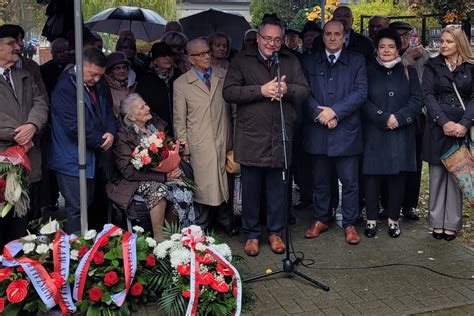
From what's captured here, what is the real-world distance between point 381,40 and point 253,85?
4.58ft

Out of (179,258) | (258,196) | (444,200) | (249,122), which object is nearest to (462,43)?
(444,200)

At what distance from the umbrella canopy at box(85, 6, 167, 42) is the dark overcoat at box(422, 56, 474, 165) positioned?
192 inches

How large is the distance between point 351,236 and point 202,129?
1.79m

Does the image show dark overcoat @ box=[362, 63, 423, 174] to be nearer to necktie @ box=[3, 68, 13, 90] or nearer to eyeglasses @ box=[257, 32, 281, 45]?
eyeglasses @ box=[257, 32, 281, 45]

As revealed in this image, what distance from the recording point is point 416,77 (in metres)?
5.55

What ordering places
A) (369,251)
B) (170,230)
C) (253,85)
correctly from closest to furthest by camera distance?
(170,230), (253,85), (369,251)

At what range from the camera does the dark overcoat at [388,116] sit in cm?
538

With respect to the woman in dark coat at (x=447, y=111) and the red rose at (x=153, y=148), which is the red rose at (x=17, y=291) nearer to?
the red rose at (x=153, y=148)

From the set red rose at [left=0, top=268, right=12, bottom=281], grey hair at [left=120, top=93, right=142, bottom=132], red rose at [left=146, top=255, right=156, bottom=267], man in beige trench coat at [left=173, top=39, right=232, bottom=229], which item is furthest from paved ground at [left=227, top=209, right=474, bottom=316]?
red rose at [left=0, top=268, right=12, bottom=281]

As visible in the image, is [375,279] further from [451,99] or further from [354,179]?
[451,99]

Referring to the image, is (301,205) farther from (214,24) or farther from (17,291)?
(17,291)

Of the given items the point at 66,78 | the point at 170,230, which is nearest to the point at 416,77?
the point at 170,230

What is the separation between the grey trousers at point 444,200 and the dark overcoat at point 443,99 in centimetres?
18

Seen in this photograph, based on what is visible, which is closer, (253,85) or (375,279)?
(375,279)
